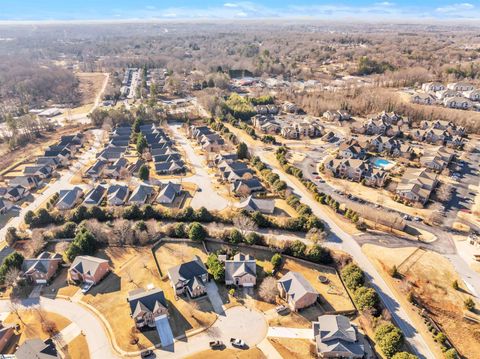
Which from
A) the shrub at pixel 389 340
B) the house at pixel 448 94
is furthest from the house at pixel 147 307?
the house at pixel 448 94

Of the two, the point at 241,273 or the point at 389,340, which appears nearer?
the point at 389,340

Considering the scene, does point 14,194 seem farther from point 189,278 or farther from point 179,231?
point 189,278

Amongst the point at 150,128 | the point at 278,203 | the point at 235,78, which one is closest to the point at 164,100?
the point at 150,128

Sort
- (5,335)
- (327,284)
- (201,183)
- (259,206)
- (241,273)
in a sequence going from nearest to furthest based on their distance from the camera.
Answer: (5,335) → (241,273) → (327,284) → (259,206) → (201,183)

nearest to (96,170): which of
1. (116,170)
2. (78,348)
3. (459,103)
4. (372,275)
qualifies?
(116,170)

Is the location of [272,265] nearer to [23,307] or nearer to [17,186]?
[23,307]
